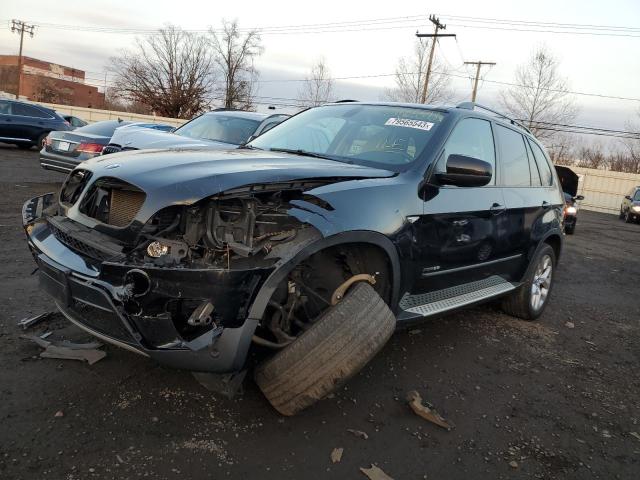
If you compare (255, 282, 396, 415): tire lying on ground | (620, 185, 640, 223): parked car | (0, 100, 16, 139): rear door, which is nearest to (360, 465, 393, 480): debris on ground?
(255, 282, 396, 415): tire lying on ground

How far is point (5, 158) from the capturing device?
14.2 meters

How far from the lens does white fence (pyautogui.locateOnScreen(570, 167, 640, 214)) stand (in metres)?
30.3

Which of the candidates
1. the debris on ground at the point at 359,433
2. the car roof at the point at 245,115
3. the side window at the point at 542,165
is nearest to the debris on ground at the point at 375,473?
the debris on ground at the point at 359,433

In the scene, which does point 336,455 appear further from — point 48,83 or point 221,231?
point 48,83

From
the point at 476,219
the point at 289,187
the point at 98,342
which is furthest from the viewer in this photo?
the point at 476,219

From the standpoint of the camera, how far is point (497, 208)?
13.2 ft

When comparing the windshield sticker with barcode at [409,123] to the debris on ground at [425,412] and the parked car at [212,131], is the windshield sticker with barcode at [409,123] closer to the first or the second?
the debris on ground at [425,412]

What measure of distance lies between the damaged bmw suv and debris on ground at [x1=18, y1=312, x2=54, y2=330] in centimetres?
79

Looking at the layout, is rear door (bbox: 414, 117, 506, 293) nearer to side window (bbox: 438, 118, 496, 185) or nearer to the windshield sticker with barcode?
side window (bbox: 438, 118, 496, 185)

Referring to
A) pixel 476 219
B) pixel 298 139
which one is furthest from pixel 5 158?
pixel 476 219

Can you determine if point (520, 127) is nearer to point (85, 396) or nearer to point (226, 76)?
point (85, 396)

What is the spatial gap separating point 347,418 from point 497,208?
6.74ft

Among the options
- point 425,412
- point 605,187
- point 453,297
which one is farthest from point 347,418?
point 605,187

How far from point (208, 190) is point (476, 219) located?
2.13 metres
